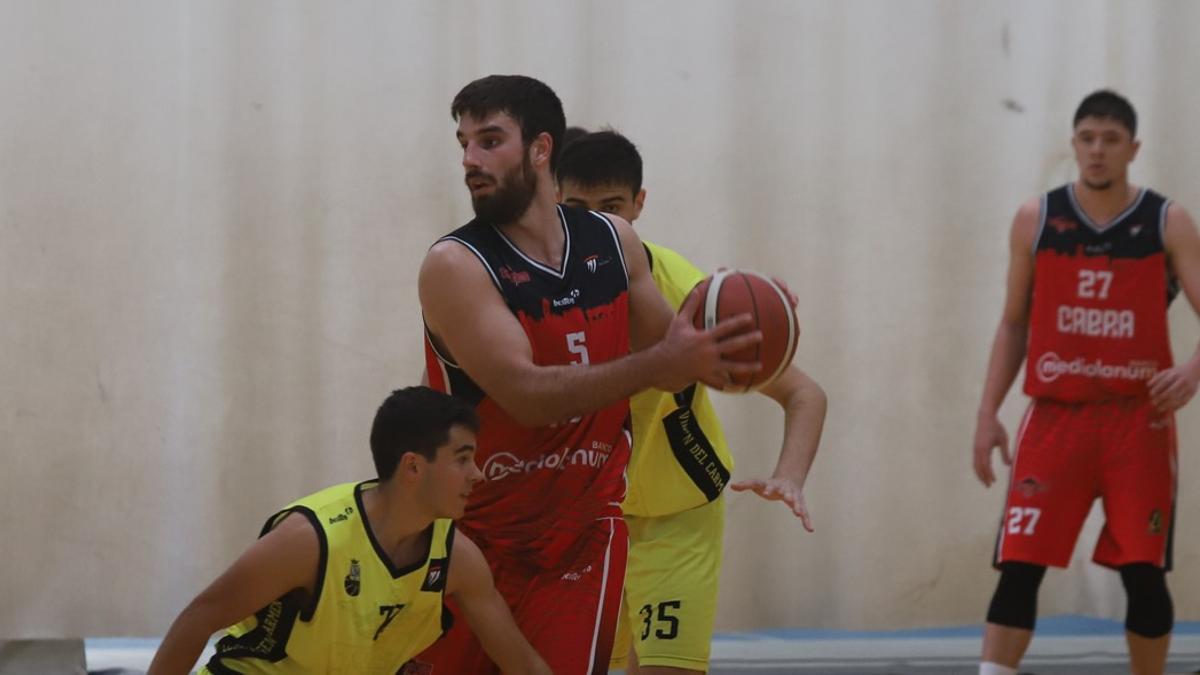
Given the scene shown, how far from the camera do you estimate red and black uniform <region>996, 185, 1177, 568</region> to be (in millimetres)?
5117

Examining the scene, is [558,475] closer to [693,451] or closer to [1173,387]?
[693,451]

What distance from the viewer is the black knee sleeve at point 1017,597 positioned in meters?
4.95

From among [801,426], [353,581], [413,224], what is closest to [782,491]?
[801,426]

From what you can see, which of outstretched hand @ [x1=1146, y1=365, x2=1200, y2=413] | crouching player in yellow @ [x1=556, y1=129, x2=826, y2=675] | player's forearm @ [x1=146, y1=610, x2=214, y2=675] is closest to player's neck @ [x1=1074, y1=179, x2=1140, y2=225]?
outstretched hand @ [x1=1146, y1=365, x2=1200, y2=413]

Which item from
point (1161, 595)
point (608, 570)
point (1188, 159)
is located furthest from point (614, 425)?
point (1188, 159)

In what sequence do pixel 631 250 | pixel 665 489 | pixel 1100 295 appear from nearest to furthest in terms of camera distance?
pixel 631 250
pixel 665 489
pixel 1100 295

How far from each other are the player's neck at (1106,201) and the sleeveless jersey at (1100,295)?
0.07 feet

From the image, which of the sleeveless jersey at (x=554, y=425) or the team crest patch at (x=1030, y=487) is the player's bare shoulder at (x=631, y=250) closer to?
the sleeveless jersey at (x=554, y=425)

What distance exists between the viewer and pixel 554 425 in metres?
3.43

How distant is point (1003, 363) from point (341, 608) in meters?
2.66

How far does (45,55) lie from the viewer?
593 centimetres

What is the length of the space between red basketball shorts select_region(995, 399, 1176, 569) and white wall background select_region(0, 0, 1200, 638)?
1.32m

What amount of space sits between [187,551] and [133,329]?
0.82 m

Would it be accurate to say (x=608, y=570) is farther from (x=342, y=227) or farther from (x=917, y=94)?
(x=917, y=94)
